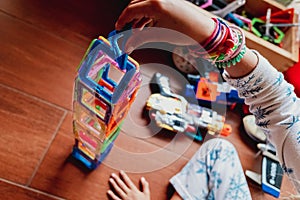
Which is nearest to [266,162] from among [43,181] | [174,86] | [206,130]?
[206,130]

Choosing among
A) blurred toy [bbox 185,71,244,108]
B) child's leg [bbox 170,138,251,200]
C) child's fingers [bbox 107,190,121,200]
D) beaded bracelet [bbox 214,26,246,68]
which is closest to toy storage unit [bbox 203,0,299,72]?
blurred toy [bbox 185,71,244,108]

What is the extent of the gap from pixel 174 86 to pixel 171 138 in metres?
0.15

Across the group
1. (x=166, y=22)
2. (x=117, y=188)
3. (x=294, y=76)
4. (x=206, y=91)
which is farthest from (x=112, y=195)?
(x=294, y=76)

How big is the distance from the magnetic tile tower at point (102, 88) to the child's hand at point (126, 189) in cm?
10

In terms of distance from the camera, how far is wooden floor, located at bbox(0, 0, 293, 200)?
74 centimetres

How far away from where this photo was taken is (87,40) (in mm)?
930

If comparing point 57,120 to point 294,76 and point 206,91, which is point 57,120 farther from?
point 294,76

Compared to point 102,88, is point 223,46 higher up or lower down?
higher up

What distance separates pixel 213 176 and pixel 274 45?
0.38 m

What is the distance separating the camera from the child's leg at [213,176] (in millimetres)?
733

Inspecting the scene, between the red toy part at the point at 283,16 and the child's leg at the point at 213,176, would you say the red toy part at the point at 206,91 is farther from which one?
the red toy part at the point at 283,16

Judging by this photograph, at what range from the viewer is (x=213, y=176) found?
759 millimetres

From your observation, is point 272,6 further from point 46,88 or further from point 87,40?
point 46,88

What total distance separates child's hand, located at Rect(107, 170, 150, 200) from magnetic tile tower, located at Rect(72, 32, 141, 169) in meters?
0.10
